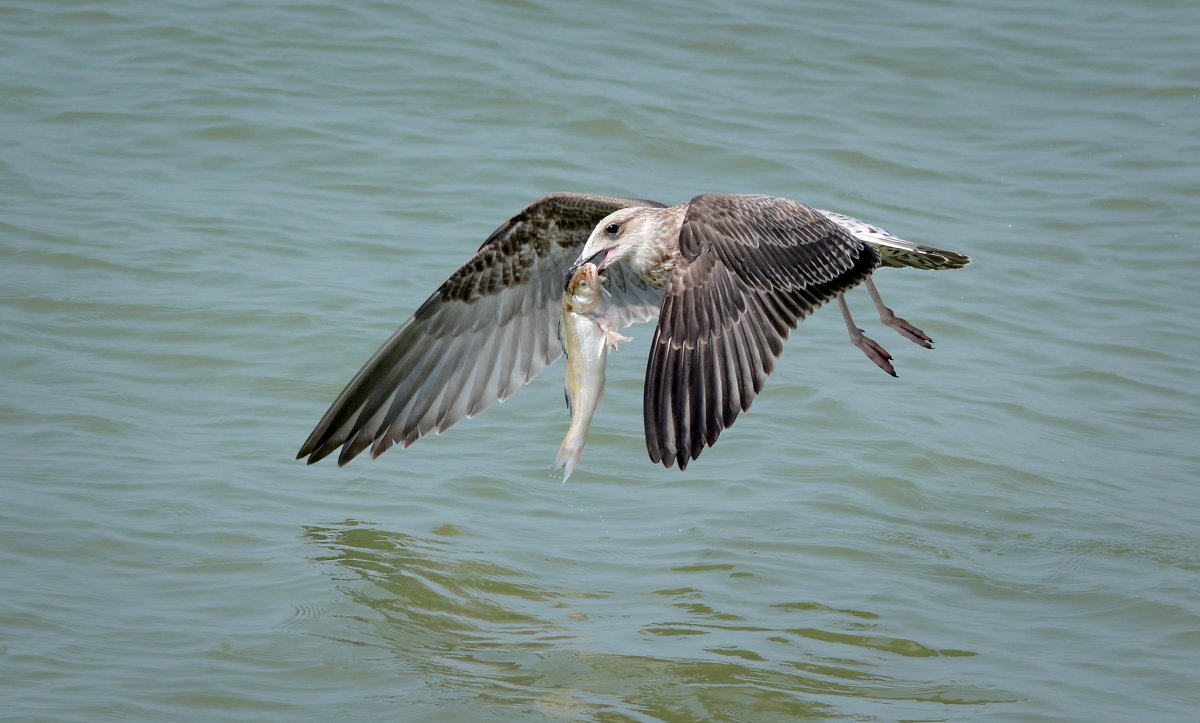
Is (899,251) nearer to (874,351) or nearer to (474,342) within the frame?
(874,351)

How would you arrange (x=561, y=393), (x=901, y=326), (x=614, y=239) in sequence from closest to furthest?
(x=614, y=239), (x=901, y=326), (x=561, y=393)

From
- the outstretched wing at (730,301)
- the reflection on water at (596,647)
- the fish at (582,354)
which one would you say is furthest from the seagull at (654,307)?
the reflection on water at (596,647)

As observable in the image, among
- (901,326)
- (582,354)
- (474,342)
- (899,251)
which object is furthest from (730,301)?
(474,342)

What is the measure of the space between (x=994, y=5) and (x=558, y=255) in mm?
9961

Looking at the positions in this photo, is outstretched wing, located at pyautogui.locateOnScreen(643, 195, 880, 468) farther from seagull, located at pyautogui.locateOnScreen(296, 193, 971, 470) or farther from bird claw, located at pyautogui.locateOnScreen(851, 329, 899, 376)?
bird claw, located at pyautogui.locateOnScreen(851, 329, 899, 376)

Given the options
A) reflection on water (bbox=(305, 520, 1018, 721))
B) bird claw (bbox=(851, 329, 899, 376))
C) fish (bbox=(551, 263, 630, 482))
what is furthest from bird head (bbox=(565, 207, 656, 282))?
reflection on water (bbox=(305, 520, 1018, 721))

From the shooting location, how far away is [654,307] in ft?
23.8

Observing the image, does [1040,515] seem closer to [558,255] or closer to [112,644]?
[558,255]

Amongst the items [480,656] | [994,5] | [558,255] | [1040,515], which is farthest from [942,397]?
[994,5]

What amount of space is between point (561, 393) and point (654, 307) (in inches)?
40.8

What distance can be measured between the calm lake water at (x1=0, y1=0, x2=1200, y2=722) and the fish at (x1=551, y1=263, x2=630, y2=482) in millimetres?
820

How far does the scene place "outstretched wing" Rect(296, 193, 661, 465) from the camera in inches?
275

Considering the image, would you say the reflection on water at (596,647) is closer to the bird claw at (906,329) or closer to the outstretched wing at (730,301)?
the outstretched wing at (730,301)

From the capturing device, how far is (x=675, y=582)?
236 inches
